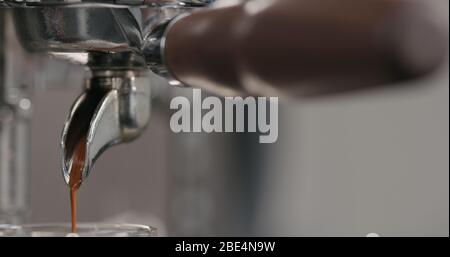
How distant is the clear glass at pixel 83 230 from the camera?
1.55ft

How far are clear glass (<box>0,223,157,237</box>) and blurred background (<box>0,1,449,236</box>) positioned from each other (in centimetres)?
38

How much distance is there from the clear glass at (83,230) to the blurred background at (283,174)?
384 millimetres

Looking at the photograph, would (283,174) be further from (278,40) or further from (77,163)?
(278,40)

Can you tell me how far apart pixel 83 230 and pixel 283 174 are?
0.98 meters

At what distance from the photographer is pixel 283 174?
4.77ft

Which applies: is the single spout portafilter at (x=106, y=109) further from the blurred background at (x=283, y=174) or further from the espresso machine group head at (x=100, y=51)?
the blurred background at (x=283, y=174)

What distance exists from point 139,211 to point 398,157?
386 millimetres

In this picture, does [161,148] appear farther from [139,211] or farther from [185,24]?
[185,24]

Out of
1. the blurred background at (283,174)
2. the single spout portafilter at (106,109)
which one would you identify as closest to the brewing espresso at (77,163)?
the single spout portafilter at (106,109)

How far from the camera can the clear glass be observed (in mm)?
472

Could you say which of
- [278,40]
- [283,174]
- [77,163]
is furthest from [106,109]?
[283,174]

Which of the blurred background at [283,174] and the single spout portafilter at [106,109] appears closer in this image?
the single spout portafilter at [106,109]

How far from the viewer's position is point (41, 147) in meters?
1.05

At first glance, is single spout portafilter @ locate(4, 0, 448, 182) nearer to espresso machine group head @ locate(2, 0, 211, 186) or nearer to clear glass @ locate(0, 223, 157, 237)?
espresso machine group head @ locate(2, 0, 211, 186)
